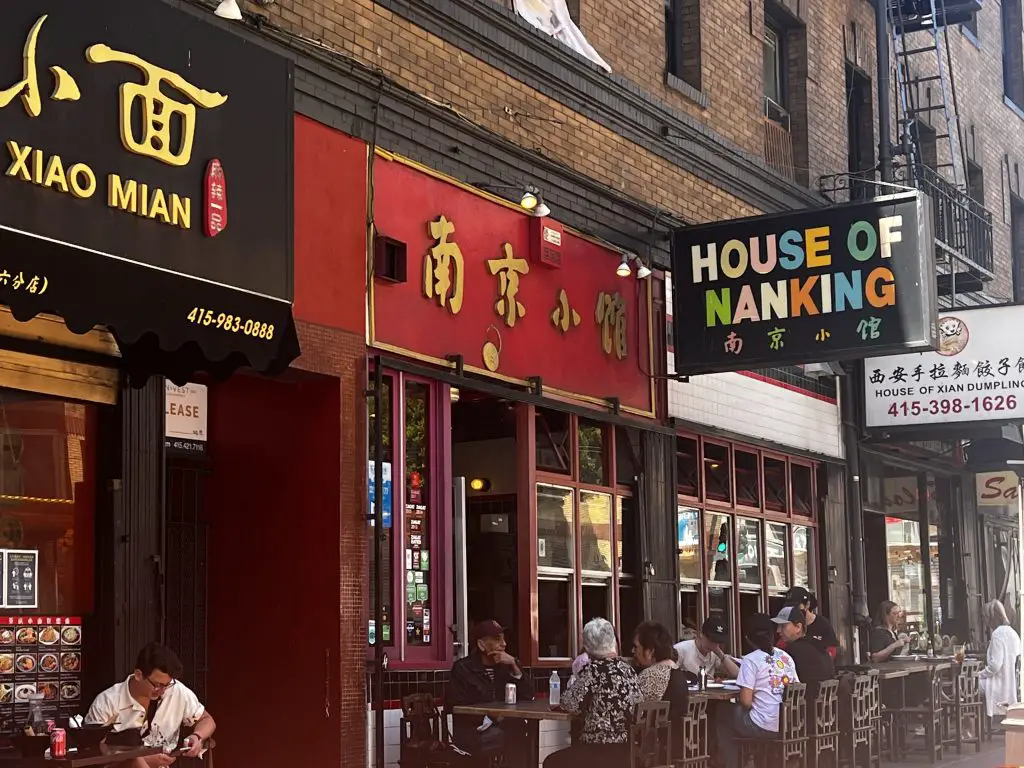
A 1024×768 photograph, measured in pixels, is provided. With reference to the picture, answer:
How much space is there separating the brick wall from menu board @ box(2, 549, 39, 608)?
220 centimetres

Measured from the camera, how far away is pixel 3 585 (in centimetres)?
874

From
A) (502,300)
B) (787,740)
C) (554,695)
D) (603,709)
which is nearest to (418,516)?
(554,695)

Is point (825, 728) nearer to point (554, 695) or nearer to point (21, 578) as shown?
point (554, 695)

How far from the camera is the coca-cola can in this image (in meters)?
7.71

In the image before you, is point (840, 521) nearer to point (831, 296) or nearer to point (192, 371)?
point (831, 296)

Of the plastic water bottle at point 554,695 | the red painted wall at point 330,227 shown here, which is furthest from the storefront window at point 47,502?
the plastic water bottle at point 554,695

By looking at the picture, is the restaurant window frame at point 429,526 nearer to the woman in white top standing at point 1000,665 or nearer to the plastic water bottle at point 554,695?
the plastic water bottle at point 554,695

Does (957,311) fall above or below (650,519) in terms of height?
above

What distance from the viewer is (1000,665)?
1739 centimetres

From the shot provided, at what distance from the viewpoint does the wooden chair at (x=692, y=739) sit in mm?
11227

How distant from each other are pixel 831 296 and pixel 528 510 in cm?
332

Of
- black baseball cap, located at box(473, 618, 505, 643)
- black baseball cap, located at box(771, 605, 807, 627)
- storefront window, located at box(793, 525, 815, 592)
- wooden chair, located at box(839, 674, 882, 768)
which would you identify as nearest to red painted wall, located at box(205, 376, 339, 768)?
black baseball cap, located at box(473, 618, 505, 643)

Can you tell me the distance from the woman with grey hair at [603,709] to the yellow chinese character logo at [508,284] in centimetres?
337

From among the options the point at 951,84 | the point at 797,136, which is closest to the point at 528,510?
the point at 797,136
